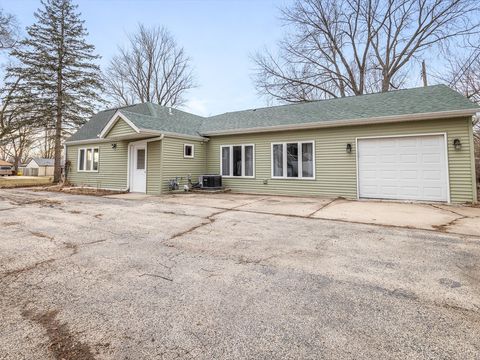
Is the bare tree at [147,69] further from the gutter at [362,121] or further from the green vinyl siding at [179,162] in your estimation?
the gutter at [362,121]

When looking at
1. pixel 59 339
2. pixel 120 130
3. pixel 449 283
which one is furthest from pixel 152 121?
pixel 449 283

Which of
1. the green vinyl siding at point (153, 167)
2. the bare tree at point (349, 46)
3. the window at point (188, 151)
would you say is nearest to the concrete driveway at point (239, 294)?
the green vinyl siding at point (153, 167)

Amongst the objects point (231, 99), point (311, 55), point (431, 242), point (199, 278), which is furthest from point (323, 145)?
point (231, 99)

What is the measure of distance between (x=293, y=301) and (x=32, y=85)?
70.3ft

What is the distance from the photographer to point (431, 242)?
3791mm

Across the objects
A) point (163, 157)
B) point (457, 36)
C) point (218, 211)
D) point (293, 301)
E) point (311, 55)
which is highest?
point (311, 55)

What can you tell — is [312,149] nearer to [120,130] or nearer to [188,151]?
[188,151]

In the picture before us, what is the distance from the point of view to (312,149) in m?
9.73

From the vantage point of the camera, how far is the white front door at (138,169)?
11055mm

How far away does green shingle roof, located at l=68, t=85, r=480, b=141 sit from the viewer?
8141 millimetres

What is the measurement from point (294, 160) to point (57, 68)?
1734 centimetres

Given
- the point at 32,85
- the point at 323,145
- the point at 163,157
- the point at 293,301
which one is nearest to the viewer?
the point at 293,301

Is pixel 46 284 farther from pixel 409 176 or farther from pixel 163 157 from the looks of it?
pixel 409 176

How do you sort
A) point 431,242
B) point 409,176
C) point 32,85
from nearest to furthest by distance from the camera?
1. point 431,242
2. point 409,176
3. point 32,85
